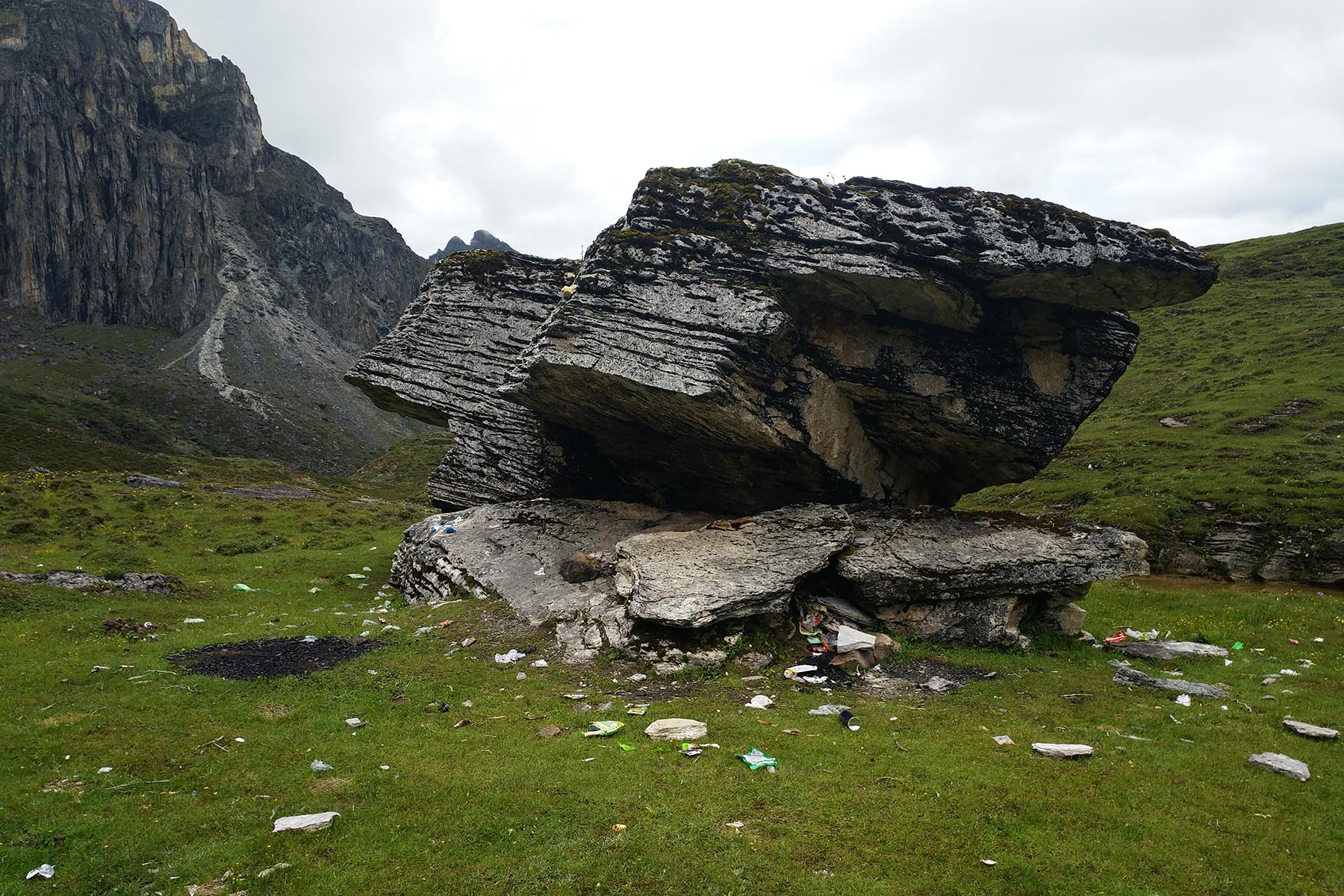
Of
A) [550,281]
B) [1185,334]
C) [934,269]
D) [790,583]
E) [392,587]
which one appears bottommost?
[392,587]

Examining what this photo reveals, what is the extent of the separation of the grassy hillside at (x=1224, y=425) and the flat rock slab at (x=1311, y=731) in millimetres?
28646

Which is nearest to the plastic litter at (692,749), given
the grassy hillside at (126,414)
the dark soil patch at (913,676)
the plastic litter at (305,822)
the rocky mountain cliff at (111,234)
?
the dark soil patch at (913,676)

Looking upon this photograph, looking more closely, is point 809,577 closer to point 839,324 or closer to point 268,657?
point 839,324

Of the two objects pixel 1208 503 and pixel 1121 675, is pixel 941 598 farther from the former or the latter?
pixel 1208 503

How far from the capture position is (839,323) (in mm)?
24766

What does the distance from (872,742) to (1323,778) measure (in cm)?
783

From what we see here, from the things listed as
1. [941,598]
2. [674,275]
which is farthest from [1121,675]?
[674,275]

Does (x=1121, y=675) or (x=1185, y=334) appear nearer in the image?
(x=1121, y=675)

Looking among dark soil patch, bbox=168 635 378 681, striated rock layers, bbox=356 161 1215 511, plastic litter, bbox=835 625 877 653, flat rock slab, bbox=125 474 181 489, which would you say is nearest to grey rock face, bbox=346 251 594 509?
striated rock layers, bbox=356 161 1215 511

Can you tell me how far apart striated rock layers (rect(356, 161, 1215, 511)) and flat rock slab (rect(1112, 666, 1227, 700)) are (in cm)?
922

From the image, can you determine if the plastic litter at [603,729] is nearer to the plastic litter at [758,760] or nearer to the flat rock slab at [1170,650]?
the plastic litter at [758,760]

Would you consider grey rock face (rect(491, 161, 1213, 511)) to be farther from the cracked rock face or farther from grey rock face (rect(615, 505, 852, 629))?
the cracked rock face

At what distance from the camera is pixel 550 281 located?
32.5m

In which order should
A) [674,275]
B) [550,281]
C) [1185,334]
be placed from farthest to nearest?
[1185,334] → [550,281] → [674,275]
